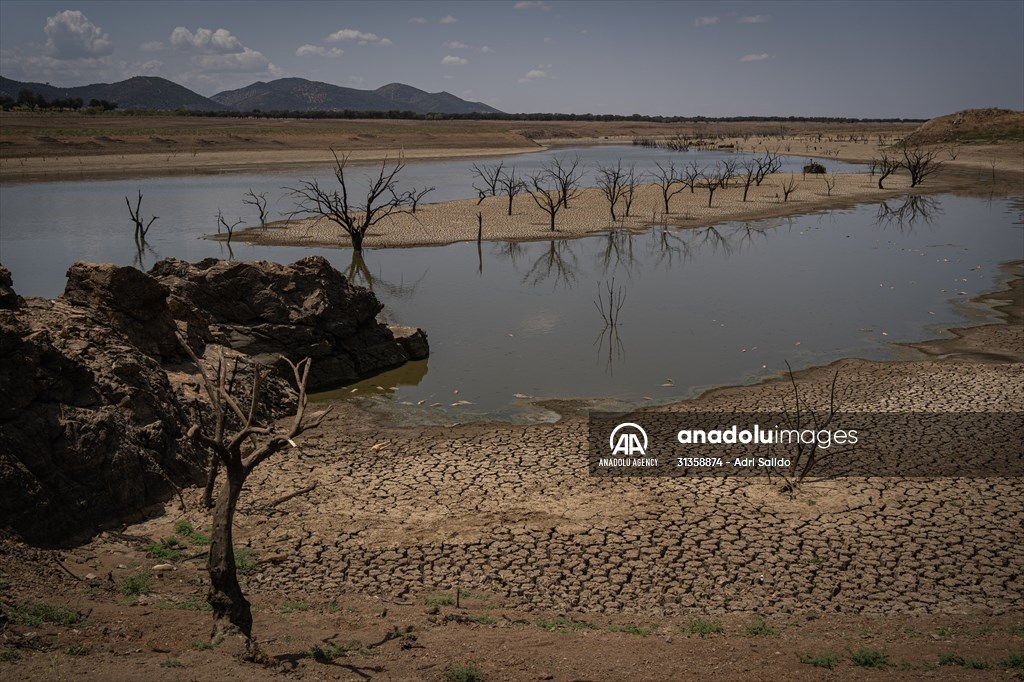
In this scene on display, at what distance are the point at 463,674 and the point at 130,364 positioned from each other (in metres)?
6.74

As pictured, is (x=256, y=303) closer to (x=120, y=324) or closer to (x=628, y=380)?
(x=120, y=324)

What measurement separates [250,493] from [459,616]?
3.74 meters

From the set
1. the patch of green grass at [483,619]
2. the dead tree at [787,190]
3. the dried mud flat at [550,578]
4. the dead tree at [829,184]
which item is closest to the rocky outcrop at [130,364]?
the dried mud flat at [550,578]

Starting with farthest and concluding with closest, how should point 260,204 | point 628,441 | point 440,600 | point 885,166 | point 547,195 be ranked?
point 885,166 < point 260,204 < point 547,195 < point 628,441 < point 440,600

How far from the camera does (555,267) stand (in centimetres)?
2578

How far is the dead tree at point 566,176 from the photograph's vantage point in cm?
3475

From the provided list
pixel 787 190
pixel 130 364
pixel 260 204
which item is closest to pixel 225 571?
pixel 130 364

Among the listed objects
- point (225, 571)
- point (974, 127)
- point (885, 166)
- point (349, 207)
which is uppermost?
point (974, 127)

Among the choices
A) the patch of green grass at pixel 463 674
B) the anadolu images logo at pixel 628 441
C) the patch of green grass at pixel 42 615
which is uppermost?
the patch of green grass at pixel 42 615

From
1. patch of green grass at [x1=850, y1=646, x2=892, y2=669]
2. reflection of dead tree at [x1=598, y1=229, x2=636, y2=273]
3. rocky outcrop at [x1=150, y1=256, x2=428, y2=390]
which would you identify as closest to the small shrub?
patch of green grass at [x1=850, y1=646, x2=892, y2=669]

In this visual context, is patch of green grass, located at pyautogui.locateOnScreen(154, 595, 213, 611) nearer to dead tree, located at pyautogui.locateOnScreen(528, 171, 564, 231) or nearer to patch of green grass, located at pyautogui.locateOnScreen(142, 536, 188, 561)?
patch of green grass, located at pyautogui.locateOnScreen(142, 536, 188, 561)

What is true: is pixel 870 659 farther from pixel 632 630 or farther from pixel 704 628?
pixel 632 630

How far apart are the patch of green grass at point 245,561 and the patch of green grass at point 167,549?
56 cm

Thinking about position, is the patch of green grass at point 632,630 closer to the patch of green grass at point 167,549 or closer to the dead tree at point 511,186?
the patch of green grass at point 167,549
